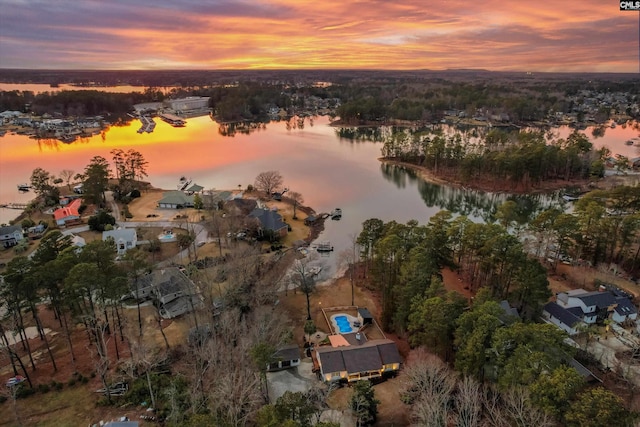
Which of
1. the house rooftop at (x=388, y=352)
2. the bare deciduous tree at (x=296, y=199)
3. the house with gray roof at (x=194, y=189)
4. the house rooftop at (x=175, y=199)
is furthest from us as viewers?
the house with gray roof at (x=194, y=189)

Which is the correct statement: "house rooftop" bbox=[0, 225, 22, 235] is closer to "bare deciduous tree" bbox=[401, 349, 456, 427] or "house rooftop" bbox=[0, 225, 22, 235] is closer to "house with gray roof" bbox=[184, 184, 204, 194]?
"house with gray roof" bbox=[184, 184, 204, 194]

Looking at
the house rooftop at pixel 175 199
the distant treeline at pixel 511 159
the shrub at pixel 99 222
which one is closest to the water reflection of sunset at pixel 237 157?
the distant treeline at pixel 511 159

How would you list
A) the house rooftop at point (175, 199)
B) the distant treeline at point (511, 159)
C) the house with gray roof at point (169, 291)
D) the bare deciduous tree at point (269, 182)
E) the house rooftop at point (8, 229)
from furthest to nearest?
the distant treeline at point (511, 159)
the bare deciduous tree at point (269, 182)
the house rooftop at point (175, 199)
the house rooftop at point (8, 229)
the house with gray roof at point (169, 291)

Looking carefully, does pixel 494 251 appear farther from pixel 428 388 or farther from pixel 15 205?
pixel 15 205

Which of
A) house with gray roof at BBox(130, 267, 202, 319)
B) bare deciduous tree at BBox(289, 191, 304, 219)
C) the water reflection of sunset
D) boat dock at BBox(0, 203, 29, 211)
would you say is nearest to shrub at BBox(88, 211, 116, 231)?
house with gray roof at BBox(130, 267, 202, 319)

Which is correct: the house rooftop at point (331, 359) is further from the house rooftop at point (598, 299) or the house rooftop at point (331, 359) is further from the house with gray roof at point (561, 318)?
the house rooftop at point (598, 299)
